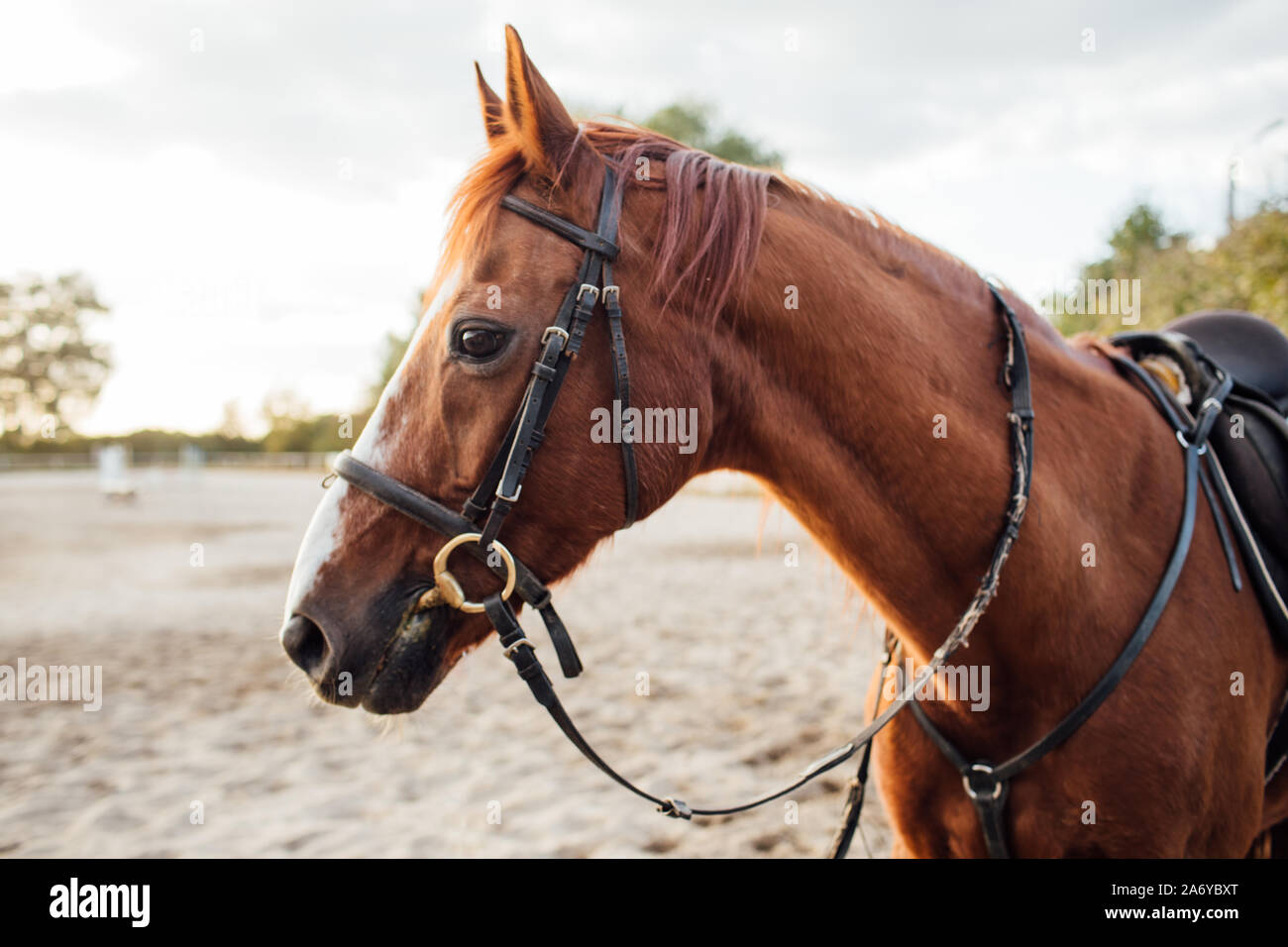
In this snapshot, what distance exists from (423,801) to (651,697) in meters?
2.07

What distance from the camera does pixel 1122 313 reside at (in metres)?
2.82

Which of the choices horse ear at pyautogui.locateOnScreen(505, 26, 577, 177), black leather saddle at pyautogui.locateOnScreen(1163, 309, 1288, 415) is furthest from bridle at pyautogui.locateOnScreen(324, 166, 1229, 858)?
black leather saddle at pyautogui.locateOnScreen(1163, 309, 1288, 415)

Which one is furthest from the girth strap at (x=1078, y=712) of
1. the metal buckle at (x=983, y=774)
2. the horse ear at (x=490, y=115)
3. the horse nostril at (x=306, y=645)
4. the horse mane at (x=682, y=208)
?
the horse ear at (x=490, y=115)

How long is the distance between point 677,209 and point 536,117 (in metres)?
0.37

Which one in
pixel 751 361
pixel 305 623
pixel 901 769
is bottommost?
pixel 901 769

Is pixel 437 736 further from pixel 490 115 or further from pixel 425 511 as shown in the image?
pixel 490 115

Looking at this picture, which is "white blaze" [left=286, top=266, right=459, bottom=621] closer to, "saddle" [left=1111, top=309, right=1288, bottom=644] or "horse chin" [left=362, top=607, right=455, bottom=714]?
"horse chin" [left=362, top=607, right=455, bottom=714]

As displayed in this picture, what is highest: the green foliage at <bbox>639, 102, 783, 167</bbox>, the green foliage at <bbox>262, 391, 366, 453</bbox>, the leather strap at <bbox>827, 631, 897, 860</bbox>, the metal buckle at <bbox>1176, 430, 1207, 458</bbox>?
the green foliage at <bbox>639, 102, 783, 167</bbox>

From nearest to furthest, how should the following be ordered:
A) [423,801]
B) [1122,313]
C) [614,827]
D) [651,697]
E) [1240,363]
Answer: [1240,363], [1122,313], [614,827], [423,801], [651,697]

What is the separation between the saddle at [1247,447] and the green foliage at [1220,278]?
0.45 m

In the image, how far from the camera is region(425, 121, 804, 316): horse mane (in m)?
A: 1.63

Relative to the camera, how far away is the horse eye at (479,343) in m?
1.54

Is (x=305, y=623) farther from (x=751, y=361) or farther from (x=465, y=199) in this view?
(x=751, y=361)

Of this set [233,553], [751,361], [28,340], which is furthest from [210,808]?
[28,340]
